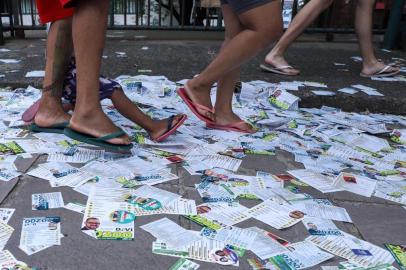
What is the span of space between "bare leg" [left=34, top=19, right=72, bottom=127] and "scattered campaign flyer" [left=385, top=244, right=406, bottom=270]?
149cm

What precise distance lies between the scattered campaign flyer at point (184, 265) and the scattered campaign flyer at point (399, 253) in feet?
2.01

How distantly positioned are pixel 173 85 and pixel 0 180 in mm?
1682

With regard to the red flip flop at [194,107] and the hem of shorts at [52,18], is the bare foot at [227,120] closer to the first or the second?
the red flip flop at [194,107]

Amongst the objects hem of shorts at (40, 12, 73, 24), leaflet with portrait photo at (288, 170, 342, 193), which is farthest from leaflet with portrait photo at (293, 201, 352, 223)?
hem of shorts at (40, 12, 73, 24)

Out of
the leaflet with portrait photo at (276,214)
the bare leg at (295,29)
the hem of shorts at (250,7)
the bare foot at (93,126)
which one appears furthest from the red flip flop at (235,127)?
the bare leg at (295,29)

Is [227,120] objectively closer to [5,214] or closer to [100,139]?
[100,139]

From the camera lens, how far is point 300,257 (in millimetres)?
1408

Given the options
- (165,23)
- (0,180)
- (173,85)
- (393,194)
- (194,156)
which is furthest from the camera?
(165,23)

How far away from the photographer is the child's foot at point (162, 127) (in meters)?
2.26

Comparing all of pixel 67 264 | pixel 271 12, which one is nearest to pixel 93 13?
pixel 271 12

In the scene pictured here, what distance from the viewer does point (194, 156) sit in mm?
2141

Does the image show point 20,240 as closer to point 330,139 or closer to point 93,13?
point 93,13

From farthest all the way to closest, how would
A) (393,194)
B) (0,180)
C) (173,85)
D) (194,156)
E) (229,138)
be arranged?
(173,85) → (229,138) → (194,156) → (393,194) → (0,180)

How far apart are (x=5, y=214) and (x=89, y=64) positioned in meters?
0.67
